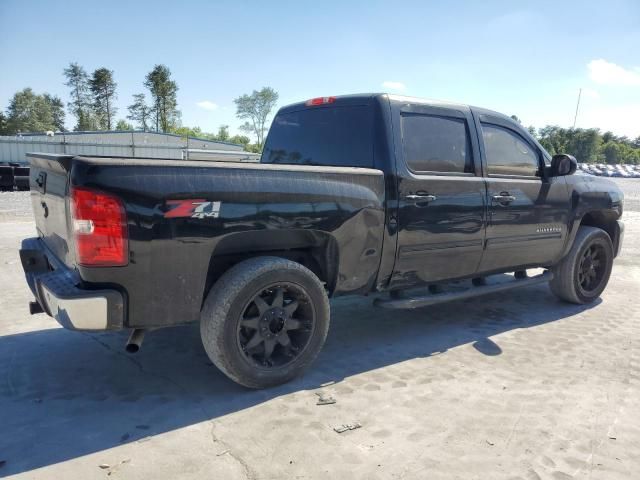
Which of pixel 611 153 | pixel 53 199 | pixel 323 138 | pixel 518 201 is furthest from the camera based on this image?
pixel 611 153

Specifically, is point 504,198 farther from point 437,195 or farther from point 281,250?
point 281,250

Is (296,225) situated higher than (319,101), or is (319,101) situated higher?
(319,101)

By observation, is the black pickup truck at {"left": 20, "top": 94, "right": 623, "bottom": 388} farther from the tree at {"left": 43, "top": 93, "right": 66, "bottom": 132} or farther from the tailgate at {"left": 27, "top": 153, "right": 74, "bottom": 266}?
the tree at {"left": 43, "top": 93, "right": 66, "bottom": 132}

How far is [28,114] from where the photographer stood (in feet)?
259

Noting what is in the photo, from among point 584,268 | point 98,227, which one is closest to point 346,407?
point 98,227

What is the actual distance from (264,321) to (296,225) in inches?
25.6

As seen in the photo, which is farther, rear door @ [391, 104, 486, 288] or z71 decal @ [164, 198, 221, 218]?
rear door @ [391, 104, 486, 288]

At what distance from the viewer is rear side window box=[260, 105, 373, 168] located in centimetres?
365

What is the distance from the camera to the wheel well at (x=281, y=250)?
2932mm

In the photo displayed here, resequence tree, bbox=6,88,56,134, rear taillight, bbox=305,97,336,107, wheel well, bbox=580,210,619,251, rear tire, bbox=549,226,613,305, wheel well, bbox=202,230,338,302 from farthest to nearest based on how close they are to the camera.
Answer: tree, bbox=6,88,56,134
wheel well, bbox=580,210,619,251
rear tire, bbox=549,226,613,305
rear taillight, bbox=305,97,336,107
wheel well, bbox=202,230,338,302

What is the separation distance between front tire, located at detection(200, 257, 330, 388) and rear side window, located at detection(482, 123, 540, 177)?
86.2 inches

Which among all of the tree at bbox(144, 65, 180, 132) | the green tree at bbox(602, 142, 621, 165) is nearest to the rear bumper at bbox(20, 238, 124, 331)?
the tree at bbox(144, 65, 180, 132)

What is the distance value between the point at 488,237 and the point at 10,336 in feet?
13.5

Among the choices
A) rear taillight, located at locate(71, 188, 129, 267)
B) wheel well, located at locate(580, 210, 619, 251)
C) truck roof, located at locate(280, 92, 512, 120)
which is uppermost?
truck roof, located at locate(280, 92, 512, 120)
